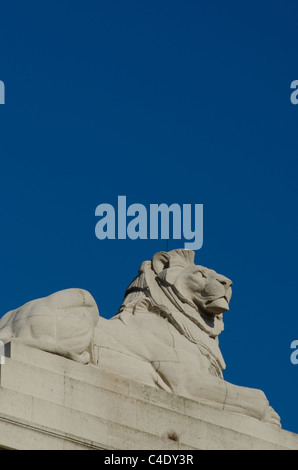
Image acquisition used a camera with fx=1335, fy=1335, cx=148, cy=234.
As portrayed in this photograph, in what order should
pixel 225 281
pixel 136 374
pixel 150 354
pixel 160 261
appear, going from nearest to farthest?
pixel 136 374
pixel 150 354
pixel 225 281
pixel 160 261

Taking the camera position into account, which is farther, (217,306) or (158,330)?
(217,306)

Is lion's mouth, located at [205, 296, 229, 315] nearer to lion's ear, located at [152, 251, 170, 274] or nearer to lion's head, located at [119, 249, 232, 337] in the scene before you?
lion's head, located at [119, 249, 232, 337]

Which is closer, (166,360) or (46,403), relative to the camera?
(46,403)

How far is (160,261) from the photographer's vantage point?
21875 millimetres

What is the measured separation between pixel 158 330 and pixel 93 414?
297cm

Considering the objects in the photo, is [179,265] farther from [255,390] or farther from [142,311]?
[255,390]

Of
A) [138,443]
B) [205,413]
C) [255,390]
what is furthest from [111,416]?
[255,390]

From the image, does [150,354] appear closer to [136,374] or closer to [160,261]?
[136,374]

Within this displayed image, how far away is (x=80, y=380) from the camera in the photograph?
1820cm

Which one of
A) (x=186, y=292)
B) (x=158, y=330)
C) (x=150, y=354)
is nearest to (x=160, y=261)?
(x=186, y=292)

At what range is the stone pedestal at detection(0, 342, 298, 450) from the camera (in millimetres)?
17031
